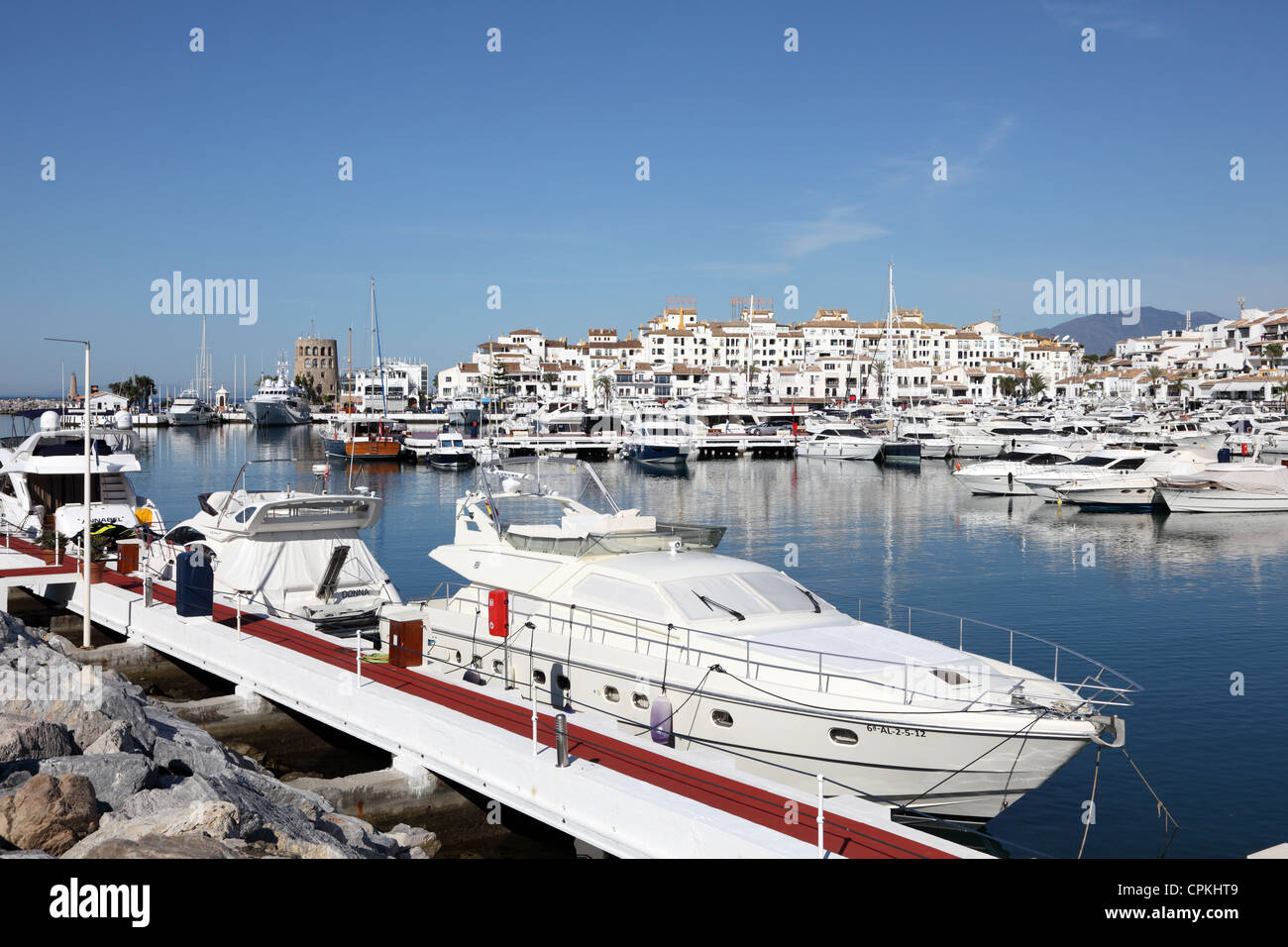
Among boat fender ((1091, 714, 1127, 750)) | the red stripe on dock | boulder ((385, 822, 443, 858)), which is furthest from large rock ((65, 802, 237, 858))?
boat fender ((1091, 714, 1127, 750))

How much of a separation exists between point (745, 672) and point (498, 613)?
14.6 ft

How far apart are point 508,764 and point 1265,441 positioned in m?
78.1

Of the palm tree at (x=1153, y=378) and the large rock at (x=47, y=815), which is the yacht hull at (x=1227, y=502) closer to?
the large rock at (x=47, y=815)

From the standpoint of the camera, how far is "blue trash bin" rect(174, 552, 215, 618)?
18.7 meters

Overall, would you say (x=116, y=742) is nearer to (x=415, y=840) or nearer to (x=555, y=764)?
(x=415, y=840)

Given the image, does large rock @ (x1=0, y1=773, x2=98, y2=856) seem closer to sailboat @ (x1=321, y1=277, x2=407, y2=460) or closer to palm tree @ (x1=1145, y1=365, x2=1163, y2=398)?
sailboat @ (x1=321, y1=277, x2=407, y2=460)

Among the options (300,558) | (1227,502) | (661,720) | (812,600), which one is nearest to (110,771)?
(661,720)

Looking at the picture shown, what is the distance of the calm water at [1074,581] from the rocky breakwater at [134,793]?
952 centimetres

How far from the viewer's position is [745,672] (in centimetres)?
1365

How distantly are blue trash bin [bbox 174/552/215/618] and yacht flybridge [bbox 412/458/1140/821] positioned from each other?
4.03 metres

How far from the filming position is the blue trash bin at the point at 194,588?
18.7 metres

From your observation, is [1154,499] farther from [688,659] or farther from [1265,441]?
[688,659]
